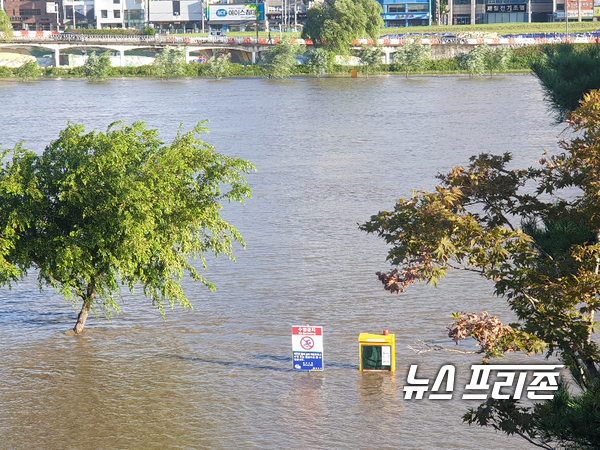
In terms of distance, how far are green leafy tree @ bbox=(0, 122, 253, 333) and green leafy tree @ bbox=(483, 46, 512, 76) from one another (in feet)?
284

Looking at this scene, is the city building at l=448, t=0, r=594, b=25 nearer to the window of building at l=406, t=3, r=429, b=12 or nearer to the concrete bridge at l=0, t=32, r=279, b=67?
the window of building at l=406, t=3, r=429, b=12

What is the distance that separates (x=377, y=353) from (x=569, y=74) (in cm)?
619

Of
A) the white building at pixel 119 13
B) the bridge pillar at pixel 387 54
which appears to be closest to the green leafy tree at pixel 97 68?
the bridge pillar at pixel 387 54

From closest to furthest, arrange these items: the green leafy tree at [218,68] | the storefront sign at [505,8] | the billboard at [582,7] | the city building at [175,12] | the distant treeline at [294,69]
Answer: the green leafy tree at [218,68], the distant treeline at [294,69], the billboard at [582,7], the storefront sign at [505,8], the city building at [175,12]

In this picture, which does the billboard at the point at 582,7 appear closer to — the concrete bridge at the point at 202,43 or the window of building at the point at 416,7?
the window of building at the point at 416,7

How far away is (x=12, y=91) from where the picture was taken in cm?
8600

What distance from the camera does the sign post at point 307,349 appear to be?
1577 centimetres

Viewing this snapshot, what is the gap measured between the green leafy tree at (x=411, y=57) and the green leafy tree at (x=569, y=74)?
8659 centimetres

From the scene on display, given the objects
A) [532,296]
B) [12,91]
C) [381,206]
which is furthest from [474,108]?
[532,296]

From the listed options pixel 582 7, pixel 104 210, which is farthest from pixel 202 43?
pixel 104 210

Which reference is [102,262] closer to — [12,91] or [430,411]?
[430,411]

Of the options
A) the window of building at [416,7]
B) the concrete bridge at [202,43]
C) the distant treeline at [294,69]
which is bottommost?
the distant treeline at [294,69]

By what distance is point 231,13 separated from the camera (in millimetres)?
151000

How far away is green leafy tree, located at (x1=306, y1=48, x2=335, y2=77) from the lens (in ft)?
323
